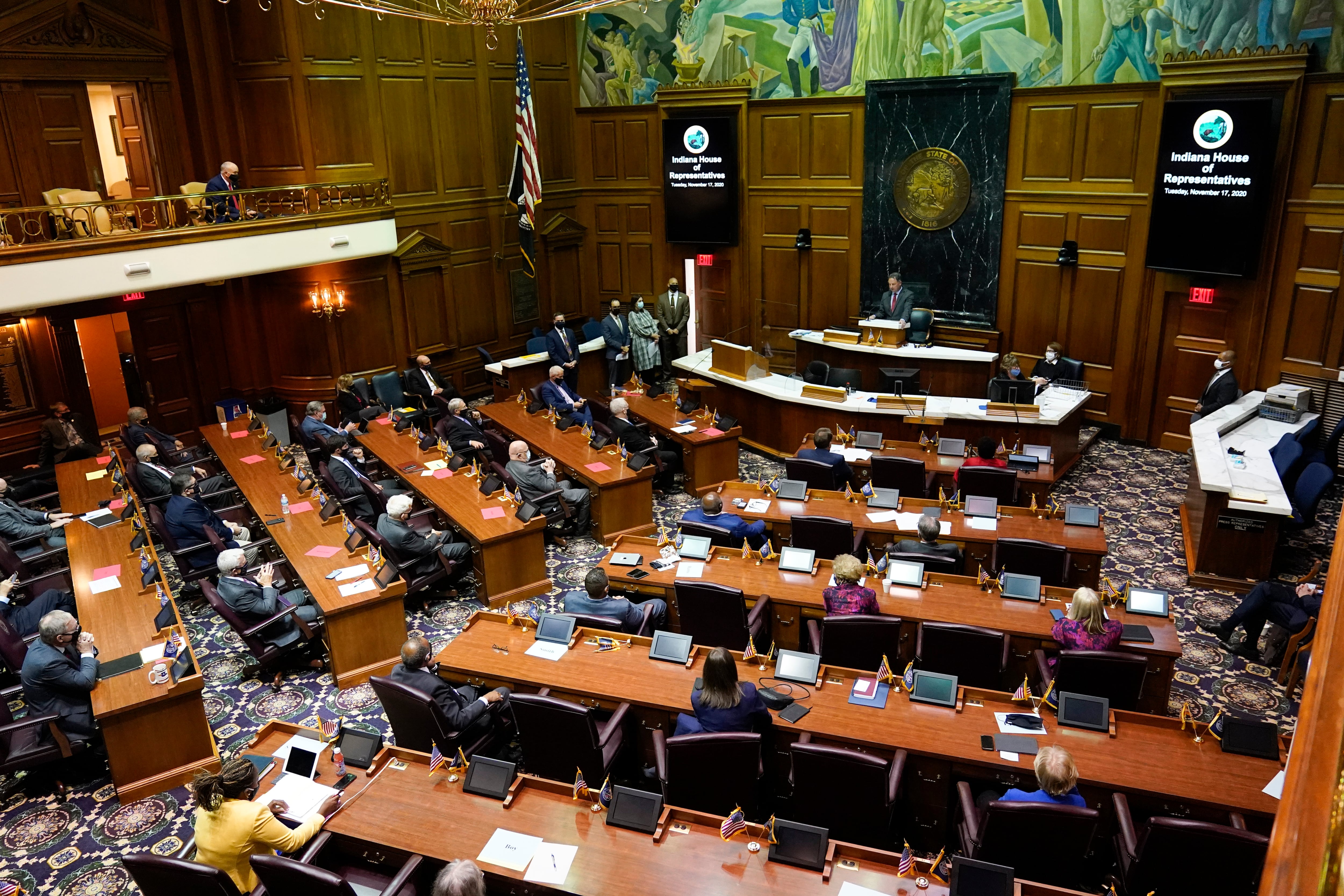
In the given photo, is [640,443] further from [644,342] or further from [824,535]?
[644,342]

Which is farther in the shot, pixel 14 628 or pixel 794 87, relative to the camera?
pixel 794 87

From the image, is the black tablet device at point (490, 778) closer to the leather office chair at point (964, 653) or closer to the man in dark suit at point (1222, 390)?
the leather office chair at point (964, 653)

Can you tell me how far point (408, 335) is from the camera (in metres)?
14.9

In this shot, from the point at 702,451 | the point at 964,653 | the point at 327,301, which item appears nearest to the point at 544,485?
the point at 702,451

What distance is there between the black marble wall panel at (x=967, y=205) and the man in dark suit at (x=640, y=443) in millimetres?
5371

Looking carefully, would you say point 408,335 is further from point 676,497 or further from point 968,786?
point 968,786

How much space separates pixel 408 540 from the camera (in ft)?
27.8

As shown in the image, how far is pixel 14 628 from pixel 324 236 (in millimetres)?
7044

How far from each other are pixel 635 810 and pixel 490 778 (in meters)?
0.85

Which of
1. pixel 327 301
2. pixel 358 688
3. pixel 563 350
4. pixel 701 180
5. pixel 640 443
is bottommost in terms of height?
pixel 358 688

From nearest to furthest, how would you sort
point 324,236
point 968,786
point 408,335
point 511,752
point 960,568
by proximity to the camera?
point 968,786 → point 511,752 → point 960,568 → point 324,236 → point 408,335

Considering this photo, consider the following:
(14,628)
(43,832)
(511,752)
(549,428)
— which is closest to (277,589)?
(14,628)

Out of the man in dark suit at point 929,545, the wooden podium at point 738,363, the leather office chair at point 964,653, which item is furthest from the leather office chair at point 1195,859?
the wooden podium at point 738,363

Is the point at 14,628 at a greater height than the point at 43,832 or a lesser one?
greater
